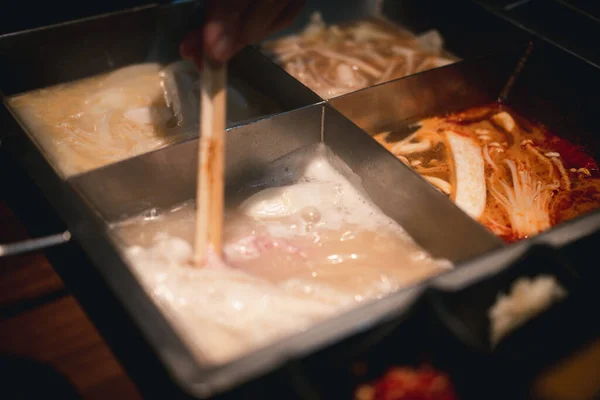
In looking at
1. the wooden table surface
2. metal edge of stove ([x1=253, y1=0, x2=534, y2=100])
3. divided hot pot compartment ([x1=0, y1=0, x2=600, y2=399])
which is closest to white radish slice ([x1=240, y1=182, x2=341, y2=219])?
divided hot pot compartment ([x1=0, y1=0, x2=600, y2=399])

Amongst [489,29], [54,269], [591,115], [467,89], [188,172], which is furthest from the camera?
[489,29]

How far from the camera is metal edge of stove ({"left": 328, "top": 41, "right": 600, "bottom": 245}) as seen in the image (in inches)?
99.2

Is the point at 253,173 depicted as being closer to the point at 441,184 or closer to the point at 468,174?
the point at 441,184

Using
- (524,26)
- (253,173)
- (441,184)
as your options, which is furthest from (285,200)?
(524,26)

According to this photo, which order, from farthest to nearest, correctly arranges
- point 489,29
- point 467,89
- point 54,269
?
point 489,29 < point 467,89 < point 54,269

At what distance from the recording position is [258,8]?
1.69m

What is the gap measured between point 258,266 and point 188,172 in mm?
502

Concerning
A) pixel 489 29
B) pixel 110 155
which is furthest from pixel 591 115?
pixel 110 155

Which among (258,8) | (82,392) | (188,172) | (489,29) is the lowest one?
(82,392)

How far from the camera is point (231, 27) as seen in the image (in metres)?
1.58

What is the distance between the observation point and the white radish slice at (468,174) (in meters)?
2.19

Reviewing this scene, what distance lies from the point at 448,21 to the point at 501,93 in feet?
2.17

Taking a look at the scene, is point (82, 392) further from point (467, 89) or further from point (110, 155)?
point (467, 89)

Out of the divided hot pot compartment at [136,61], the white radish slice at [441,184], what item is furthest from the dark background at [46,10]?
the white radish slice at [441,184]
